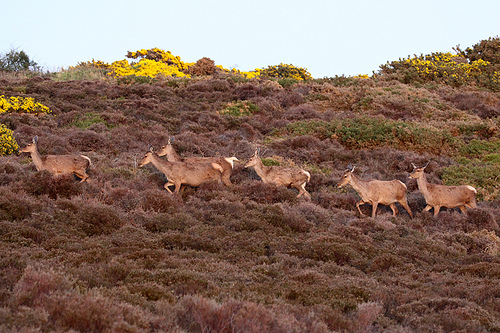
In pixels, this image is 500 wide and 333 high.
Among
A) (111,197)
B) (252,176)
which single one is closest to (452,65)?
(252,176)

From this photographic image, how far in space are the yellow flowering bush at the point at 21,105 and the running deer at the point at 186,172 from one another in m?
10.9

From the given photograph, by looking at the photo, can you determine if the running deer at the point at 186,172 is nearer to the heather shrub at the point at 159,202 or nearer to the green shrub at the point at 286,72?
the heather shrub at the point at 159,202

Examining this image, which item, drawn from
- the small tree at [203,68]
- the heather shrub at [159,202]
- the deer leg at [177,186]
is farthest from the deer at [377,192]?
the small tree at [203,68]

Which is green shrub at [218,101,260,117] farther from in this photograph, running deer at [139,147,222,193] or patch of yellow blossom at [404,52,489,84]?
patch of yellow blossom at [404,52,489,84]

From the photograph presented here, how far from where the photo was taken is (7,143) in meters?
16.5

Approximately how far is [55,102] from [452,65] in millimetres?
29134

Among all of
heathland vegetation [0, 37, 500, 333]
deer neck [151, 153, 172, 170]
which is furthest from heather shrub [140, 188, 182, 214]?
deer neck [151, 153, 172, 170]

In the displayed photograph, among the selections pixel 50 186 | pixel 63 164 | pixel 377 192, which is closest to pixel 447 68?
pixel 377 192

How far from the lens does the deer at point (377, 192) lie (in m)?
14.2

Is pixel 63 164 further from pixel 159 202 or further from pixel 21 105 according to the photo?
pixel 21 105

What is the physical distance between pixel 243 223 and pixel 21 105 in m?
16.3

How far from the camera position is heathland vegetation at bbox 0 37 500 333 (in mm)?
6105

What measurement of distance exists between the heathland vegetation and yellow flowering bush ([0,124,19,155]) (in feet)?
0.16

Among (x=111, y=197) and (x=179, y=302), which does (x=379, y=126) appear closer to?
(x=111, y=197)
